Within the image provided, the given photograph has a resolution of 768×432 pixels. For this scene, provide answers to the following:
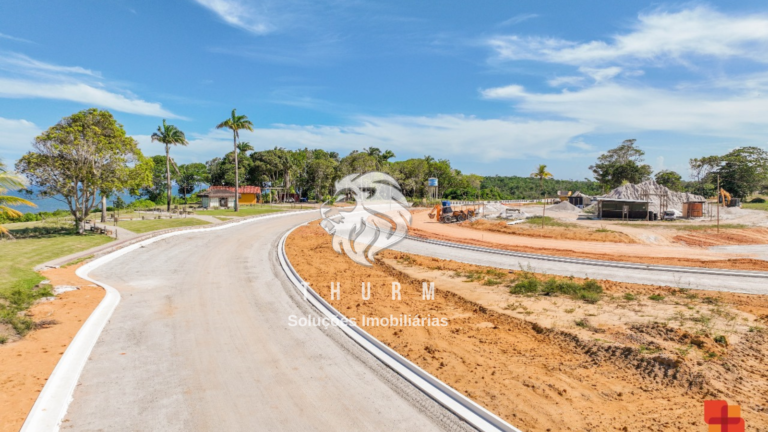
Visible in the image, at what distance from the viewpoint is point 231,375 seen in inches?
280

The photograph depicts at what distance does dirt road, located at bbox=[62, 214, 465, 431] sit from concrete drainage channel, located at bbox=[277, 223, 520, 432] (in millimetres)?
175

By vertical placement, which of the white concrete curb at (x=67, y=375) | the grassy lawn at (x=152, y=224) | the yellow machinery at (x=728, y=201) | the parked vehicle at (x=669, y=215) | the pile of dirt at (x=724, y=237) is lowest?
the white concrete curb at (x=67, y=375)

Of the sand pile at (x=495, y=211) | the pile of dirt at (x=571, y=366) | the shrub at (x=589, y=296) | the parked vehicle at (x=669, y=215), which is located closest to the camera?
the pile of dirt at (x=571, y=366)

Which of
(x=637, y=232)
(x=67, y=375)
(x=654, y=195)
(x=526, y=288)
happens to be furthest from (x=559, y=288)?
(x=654, y=195)

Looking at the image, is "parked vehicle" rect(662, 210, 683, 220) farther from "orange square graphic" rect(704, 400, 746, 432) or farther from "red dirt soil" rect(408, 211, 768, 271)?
"orange square graphic" rect(704, 400, 746, 432)

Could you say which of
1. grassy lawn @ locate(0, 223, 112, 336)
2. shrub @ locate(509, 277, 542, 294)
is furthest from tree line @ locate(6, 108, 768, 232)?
shrub @ locate(509, 277, 542, 294)

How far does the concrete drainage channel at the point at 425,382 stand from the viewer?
548 centimetres

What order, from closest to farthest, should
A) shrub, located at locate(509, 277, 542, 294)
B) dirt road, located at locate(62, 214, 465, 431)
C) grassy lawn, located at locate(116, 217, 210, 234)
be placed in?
1. dirt road, located at locate(62, 214, 465, 431)
2. shrub, located at locate(509, 277, 542, 294)
3. grassy lawn, located at locate(116, 217, 210, 234)

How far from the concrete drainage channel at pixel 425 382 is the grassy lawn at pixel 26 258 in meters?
7.52

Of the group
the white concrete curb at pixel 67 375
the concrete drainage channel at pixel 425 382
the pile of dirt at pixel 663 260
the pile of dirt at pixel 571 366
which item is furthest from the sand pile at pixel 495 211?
the white concrete curb at pixel 67 375

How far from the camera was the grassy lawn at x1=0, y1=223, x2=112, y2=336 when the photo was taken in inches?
391

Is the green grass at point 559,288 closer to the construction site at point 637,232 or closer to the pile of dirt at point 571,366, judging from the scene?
the pile of dirt at point 571,366

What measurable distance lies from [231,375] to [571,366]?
259 inches

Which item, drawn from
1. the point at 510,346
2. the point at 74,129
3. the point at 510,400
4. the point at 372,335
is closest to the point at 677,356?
the point at 510,346
